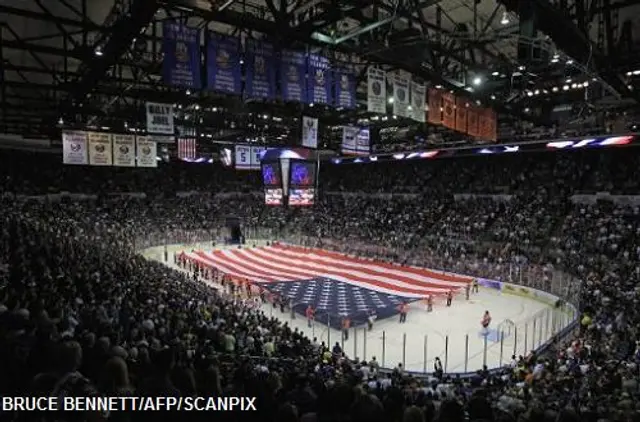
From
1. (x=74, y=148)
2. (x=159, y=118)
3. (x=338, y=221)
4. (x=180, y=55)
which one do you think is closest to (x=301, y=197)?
(x=159, y=118)

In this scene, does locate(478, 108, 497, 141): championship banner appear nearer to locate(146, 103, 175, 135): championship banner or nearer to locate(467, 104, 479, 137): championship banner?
locate(467, 104, 479, 137): championship banner

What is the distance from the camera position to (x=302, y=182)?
2123 cm

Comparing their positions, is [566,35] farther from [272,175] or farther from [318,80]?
[272,175]

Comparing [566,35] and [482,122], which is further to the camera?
[482,122]

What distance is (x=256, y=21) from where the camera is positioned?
9.35m

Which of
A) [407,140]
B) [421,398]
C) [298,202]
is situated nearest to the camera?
[421,398]

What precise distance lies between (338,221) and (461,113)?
901 inches

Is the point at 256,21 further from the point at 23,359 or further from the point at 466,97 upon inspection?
the point at 466,97

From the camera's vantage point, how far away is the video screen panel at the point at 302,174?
20906 mm

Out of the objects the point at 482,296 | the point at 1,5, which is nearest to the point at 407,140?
the point at 482,296

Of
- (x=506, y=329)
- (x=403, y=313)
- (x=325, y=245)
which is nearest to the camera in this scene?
(x=506, y=329)

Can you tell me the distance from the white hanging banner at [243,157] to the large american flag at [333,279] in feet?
20.8

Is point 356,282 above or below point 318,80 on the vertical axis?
below

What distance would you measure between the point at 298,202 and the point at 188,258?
13.2 meters
